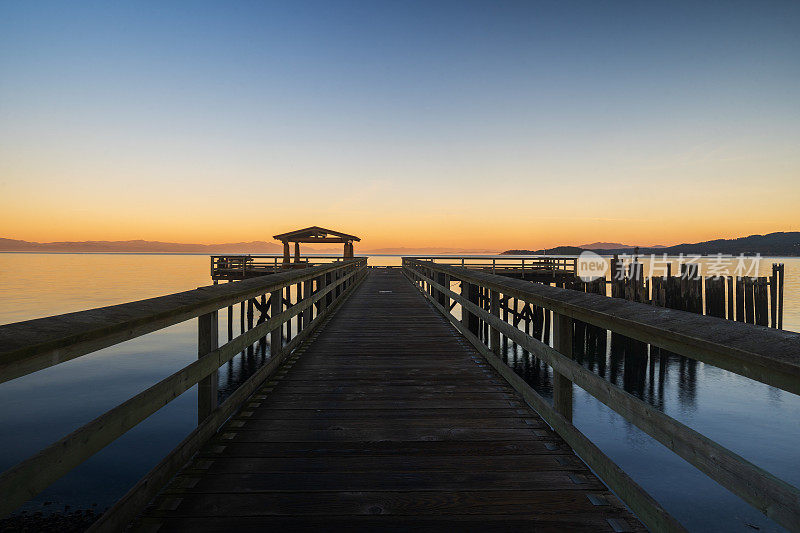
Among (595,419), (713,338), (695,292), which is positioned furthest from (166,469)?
(695,292)

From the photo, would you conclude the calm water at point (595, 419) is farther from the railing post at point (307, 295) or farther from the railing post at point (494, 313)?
the railing post at point (494, 313)

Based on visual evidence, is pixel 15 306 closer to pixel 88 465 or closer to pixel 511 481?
pixel 88 465

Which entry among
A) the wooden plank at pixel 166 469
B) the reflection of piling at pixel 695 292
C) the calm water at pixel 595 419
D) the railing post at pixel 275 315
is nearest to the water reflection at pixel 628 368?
the calm water at pixel 595 419

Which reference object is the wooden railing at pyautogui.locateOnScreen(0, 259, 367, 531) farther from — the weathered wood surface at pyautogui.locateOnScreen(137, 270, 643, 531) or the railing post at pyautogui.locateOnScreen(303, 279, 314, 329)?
the railing post at pyautogui.locateOnScreen(303, 279, 314, 329)

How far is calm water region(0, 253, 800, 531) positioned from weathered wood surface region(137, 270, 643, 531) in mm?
6422

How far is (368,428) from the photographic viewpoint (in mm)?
3305

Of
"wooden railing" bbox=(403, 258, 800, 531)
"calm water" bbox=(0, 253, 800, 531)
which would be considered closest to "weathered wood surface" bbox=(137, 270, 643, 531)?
"wooden railing" bbox=(403, 258, 800, 531)

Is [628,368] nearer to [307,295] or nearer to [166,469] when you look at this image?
[307,295]

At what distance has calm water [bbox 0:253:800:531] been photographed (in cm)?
822

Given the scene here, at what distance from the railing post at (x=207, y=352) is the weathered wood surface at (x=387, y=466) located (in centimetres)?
24

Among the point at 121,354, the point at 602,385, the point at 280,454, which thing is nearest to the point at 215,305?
the point at 280,454

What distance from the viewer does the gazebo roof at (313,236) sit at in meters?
28.1

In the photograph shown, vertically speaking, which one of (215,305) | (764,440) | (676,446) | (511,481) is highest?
(215,305)

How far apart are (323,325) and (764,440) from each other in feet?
39.2
